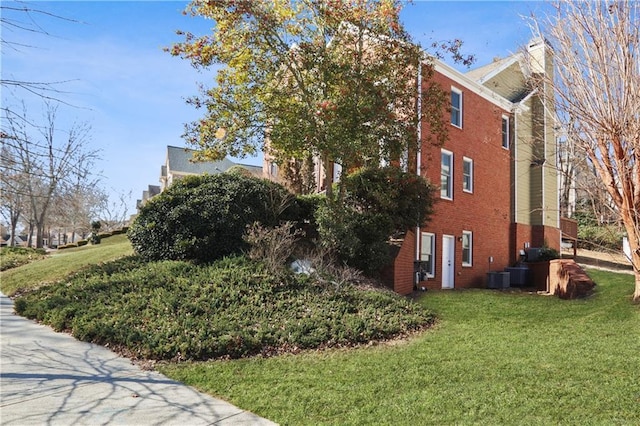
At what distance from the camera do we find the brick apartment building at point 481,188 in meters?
15.5

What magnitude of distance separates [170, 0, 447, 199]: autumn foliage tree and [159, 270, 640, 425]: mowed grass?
17.1 feet

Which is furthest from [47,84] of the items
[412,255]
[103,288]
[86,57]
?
[412,255]

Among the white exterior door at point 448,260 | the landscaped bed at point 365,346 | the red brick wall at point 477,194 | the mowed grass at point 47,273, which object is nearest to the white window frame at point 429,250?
the red brick wall at point 477,194

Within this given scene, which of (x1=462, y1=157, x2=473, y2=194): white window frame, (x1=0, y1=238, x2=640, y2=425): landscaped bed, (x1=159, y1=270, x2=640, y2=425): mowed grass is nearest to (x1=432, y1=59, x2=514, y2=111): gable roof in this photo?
(x1=462, y1=157, x2=473, y2=194): white window frame

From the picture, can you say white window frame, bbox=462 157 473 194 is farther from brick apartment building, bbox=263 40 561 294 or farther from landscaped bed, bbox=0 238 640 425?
landscaped bed, bbox=0 238 640 425

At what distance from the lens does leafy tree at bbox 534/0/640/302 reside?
8.60m

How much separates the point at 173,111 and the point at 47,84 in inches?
280

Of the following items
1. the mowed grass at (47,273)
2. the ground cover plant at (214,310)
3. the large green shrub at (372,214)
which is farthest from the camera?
the mowed grass at (47,273)

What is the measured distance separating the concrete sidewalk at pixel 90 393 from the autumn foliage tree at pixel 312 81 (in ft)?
22.5

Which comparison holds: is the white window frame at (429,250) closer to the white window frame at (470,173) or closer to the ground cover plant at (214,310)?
the white window frame at (470,173)

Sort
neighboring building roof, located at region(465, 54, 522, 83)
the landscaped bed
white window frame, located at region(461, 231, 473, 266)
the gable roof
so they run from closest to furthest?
1. the landscaped bed
2. the gable roof
3. white window frame, located at region(461, 231, 473, 266)
4. neighboring building roof, located at region(465, 54, 522, 83)

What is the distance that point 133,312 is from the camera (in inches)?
340

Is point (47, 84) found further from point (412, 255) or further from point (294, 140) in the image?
point (412, 255)

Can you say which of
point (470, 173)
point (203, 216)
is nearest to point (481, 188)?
point (470, 173)
